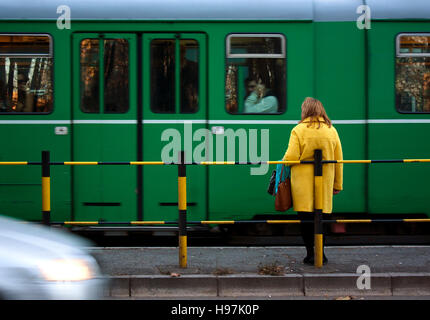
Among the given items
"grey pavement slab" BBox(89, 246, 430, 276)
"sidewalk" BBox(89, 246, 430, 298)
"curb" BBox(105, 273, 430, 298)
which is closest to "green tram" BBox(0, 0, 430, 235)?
"grey pavement slab" BBox(89, 246, 430, 276)

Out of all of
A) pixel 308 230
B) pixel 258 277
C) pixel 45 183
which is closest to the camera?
pixel 258 277

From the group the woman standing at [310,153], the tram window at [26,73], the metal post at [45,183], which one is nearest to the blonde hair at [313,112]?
the woman standing at [310,153]

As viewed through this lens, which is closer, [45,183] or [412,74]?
[45,183]

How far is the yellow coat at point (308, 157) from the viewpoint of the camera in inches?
289

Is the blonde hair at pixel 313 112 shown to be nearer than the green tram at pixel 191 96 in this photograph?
Yes

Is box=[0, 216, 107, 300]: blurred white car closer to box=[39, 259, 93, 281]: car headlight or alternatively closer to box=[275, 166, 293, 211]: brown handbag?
box=[39, 259, 93, 281]: car headlight

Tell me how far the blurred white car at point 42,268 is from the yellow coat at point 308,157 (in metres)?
2.88

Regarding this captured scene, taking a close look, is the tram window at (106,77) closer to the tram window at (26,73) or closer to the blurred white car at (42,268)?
the tram window at (26,73)

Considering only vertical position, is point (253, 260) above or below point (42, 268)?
below

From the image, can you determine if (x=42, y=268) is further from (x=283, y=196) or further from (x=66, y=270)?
(x=283, y=196)

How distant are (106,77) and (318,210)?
11.4 ft

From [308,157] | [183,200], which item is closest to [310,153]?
[308,157]

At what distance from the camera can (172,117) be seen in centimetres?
886

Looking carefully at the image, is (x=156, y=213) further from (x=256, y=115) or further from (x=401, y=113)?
(x=401, y=113)
